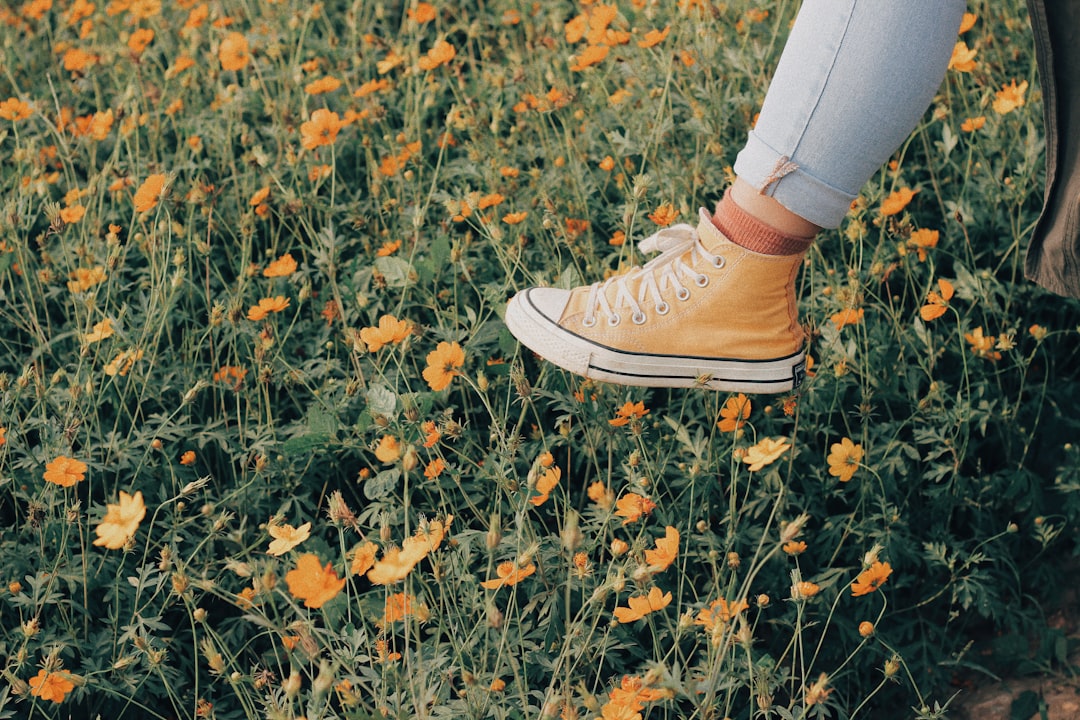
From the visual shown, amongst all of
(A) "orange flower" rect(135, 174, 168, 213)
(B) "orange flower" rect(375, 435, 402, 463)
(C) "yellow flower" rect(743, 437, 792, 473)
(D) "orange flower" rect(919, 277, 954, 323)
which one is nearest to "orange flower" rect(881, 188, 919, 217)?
(D) "orange flower" rect(919, 277, 954, 323)

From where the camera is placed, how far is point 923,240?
5.86 ft

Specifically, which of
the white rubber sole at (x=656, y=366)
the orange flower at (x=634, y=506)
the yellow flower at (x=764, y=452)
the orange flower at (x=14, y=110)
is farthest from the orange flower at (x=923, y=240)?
the orange flower at (x=14, y=110)

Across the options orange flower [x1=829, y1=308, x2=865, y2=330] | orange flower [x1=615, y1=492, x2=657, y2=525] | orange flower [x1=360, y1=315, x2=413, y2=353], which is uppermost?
orange flower [x1=829, y1=308, x2=865, y2=330]

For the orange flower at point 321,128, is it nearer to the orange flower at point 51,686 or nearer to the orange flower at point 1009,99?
the orange flower at point 51,686

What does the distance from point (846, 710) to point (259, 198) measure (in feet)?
4.53

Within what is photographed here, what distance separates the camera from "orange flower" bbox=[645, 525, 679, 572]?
124 cm

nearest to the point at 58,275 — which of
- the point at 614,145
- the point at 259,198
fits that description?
the point at 259,198

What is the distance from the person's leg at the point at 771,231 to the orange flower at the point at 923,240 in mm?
336

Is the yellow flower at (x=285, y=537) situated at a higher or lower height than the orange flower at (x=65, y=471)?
higher

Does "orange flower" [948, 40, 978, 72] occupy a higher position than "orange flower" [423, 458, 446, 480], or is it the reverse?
"orange flower" [948, 40, 978, 72]

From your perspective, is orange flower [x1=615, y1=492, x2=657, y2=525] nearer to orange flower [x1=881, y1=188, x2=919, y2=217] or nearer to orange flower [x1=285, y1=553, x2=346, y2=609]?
orange flower [x1=285, y1=553, x2=346, y2=609]

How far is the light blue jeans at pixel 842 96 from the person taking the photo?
128 cm

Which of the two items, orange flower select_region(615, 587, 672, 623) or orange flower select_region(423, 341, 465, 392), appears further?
orange flower select_region(423, 341, 465, 392)

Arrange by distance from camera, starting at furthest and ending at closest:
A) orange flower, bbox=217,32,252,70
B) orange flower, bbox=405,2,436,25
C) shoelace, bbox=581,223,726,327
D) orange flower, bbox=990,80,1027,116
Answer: orange flower, bbox=405,2,436,25
orange flower, bbox=217,32,252,70
orange flower, bbox=990,80,1027,116
shoelace, bbox=581,223,726,327
